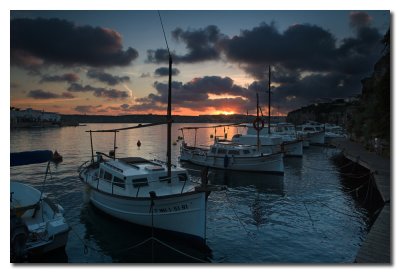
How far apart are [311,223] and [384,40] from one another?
32.4ft

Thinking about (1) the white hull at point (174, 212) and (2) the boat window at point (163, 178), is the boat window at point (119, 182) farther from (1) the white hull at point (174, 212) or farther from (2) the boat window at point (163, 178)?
(2) the boat window at point (163, 178)

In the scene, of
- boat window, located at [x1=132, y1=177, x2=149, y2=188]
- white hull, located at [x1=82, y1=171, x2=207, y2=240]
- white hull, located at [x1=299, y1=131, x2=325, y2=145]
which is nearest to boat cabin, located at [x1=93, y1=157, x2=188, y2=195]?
boat window, located at [x1=132, y1=177, x2=149, y2=188]

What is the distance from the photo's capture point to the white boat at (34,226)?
10336 millimetres

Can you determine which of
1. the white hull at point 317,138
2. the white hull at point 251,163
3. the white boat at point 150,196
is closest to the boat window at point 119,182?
the white boat at point 150,196

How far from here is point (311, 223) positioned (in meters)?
16.5

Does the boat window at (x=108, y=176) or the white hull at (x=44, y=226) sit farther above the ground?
the boat window at (x=108, y=176)

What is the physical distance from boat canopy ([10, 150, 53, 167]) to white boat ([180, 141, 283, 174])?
73.9ft

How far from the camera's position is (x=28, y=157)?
11.4m

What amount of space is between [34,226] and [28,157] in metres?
2.82

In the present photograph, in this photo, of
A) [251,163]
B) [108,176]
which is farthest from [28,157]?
[251,163]

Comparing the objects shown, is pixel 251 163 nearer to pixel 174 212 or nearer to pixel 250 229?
pixel 250 229

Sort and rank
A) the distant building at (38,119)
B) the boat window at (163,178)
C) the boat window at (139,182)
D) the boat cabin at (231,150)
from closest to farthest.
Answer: the boat window at (163,178)
the boat window at (139,182)
the boat cabin at (231,150)
the distant building at (38,119)

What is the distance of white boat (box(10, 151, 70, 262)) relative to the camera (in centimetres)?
1034

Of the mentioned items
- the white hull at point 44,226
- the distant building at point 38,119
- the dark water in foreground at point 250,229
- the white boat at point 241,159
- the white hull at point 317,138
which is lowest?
the dark water in foreground at point 250,229
